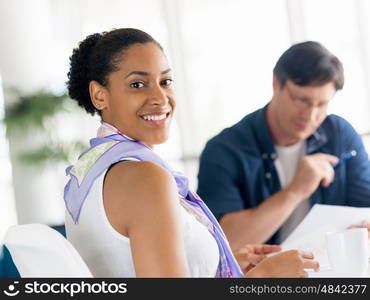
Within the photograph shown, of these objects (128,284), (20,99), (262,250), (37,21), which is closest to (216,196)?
(262,250)

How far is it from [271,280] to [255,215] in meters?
1.28

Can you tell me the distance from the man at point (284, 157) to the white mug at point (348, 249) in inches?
45.5

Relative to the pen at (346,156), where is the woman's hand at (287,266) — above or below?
above

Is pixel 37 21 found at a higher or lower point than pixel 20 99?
higher

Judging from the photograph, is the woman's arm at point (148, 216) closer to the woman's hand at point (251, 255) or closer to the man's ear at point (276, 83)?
the woman's hand at point (251, 255)

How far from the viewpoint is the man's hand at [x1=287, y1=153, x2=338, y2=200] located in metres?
2.35

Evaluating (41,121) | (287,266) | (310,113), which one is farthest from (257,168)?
(41,121)

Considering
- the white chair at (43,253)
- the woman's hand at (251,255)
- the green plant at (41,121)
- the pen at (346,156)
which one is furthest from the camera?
the green plant at (41,121)

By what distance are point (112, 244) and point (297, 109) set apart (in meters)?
1.56

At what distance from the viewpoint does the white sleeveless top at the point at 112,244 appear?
102cm

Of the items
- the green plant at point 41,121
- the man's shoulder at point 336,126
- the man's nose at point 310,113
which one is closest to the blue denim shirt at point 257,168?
the man's shoulder at point 336,126

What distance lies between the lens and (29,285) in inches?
39.0

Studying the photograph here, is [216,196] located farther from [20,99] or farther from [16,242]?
[20,99]

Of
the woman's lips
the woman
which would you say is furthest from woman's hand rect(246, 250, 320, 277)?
the woman's lips
